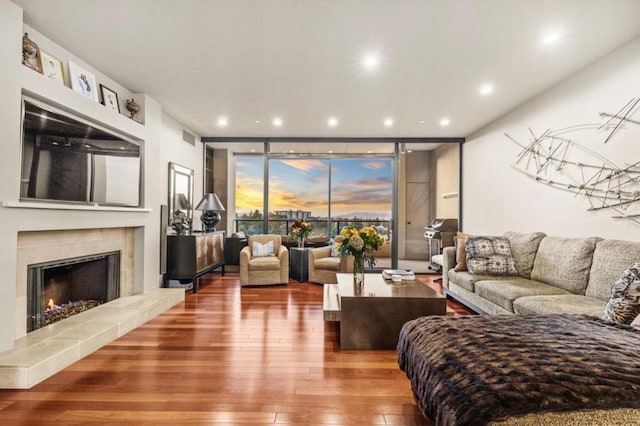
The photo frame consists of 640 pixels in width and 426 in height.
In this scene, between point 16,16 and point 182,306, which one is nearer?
point 16,16

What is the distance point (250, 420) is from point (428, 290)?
2.01 m

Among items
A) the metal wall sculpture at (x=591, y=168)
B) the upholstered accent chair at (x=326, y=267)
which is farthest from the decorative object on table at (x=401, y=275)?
the metal wall sculpture at (x=591, y=168)

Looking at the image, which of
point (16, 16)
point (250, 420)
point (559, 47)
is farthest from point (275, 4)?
point (250, 420)

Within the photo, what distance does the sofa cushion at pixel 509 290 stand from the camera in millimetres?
2978

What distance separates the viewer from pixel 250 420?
1.86 m

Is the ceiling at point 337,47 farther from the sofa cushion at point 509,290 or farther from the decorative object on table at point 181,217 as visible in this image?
the sofa cushion at point 509,290

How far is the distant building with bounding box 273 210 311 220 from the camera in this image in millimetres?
7016

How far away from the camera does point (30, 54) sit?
268cm

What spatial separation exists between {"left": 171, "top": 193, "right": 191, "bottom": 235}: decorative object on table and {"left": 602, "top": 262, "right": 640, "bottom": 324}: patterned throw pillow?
4936mm

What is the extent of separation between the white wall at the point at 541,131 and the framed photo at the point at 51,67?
5.11 meters

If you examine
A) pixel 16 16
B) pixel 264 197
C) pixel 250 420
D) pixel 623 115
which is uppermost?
pixel 16 16

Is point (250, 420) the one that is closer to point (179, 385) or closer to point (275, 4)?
point (179, 385)

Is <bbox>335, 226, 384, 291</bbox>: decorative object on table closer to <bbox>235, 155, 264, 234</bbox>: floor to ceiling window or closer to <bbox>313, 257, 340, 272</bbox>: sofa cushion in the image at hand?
<bbox>313, 257, 340, 272</bbox>: sofa cushion

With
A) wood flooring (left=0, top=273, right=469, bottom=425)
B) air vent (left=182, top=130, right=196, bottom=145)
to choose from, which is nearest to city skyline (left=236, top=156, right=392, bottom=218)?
air vent (left=182, top=130, right=196, bottom=145)
